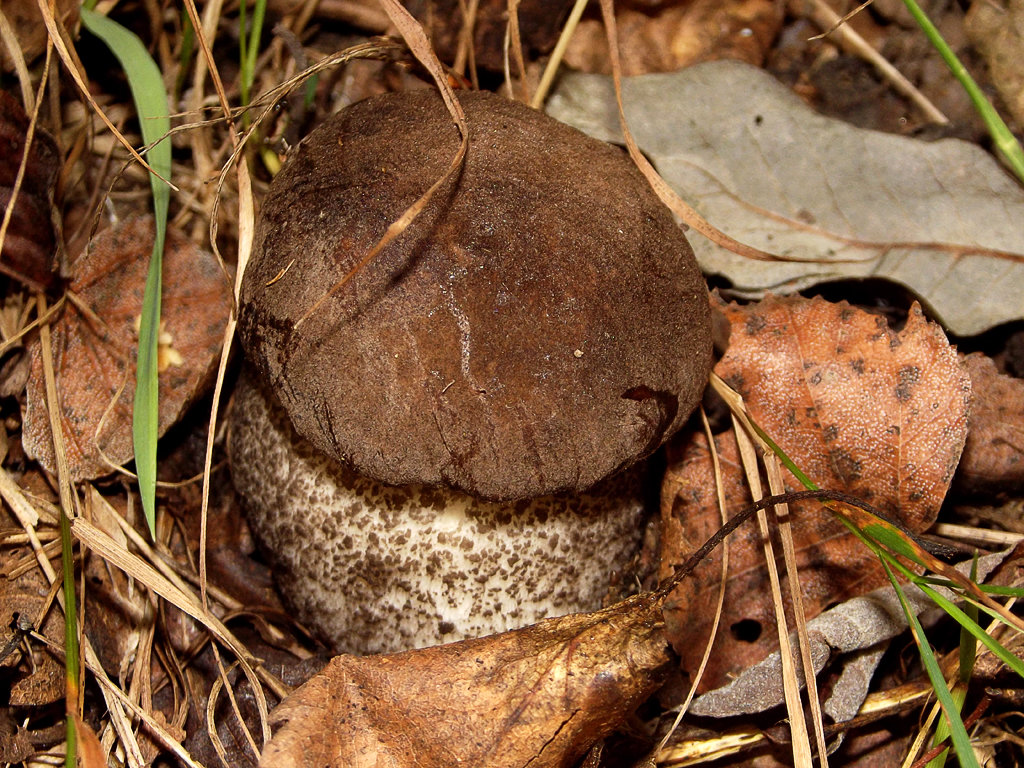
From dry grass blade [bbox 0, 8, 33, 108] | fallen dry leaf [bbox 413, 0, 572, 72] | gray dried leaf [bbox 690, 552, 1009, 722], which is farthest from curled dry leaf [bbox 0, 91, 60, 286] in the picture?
gray dried leaf [bbox 690, 552, 1009, 722]

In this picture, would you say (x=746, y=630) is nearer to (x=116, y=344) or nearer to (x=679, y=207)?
(x=679, y=207)

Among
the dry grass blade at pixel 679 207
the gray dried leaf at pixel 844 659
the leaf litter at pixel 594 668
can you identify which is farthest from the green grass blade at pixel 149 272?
the gray dried leaf at pixel 844 659

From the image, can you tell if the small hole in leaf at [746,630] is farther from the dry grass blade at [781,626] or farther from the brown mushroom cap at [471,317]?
the brown mushroom cap at [471,317]

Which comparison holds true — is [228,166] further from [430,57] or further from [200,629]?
[200,629]

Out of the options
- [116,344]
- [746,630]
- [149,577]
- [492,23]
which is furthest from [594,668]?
[492,23]

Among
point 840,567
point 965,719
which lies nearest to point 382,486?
point 840,567

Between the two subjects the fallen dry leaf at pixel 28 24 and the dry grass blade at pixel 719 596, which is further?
the fallen dry leaf at pixel 28 24

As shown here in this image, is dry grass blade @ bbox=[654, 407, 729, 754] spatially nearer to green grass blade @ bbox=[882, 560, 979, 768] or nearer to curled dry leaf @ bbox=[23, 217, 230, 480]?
green grass blade @ bbox=[882, 560, 979, 768]
